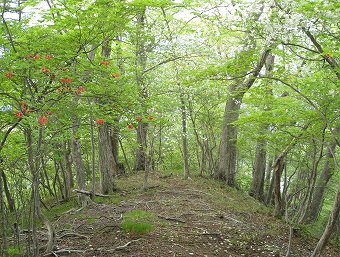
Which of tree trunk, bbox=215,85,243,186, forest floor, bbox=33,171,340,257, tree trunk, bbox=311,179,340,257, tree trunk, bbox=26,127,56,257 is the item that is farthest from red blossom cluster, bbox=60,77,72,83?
tree trunk, bbox=215,85,243,186

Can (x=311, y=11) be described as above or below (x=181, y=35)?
below

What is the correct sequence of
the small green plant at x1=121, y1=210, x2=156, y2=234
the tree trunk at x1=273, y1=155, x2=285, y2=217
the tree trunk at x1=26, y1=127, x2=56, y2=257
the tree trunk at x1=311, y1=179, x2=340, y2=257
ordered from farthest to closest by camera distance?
1. the tree trunk at x1=273, y1=155, x2=285, y2=217
2. the small green plant at x1=121, y1=210, x2=156, y2=234
3. the tree trunk at x1=311, y1=179, x2=340, y2=257
4. the tree trunk at x1=26, y1=127, x2=56, y2=257

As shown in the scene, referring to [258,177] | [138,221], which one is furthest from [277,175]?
[258,177]

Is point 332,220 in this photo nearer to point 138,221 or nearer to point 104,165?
point 138,221

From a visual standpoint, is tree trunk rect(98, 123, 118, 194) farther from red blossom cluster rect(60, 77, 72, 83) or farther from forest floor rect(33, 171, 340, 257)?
red blossom cluster rect(60, 77, 72, 83)

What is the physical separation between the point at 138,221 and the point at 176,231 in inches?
34.8

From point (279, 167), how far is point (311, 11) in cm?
511

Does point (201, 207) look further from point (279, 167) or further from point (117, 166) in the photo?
point (117, 166)

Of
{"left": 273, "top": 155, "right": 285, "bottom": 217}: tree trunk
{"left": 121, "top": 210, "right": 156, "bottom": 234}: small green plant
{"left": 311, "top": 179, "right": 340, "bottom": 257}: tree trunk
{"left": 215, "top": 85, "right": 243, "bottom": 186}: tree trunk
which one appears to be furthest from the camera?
{"left": 215, "top": 85, "right": 243, "bottom": 186}: tree trunk

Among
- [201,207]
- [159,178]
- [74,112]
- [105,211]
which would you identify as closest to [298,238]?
[201,207]

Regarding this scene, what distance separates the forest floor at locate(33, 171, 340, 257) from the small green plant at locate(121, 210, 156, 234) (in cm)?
7

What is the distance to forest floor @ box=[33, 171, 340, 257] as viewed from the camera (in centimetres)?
594

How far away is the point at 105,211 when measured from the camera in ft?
28.3

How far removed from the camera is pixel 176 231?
272 inches
